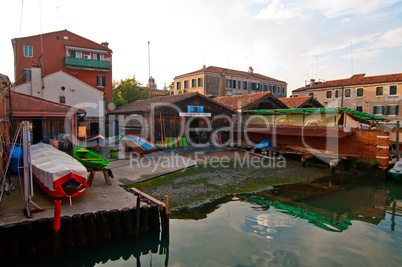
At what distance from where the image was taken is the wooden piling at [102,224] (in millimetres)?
8016

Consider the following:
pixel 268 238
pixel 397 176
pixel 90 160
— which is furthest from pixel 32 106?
pixel 397 176

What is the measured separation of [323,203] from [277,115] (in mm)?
14375

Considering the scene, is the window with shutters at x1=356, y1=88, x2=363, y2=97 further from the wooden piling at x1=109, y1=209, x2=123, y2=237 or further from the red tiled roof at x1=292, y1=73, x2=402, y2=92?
the wooden piling at x1=109, y1=209, x2=123, y2=237

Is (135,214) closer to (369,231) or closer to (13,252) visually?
(13,252)

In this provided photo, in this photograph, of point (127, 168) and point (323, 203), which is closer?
point (323, 203)

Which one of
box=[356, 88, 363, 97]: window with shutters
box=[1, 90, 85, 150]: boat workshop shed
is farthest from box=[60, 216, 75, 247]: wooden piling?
box=[356, 88, 363, 97]: window with shutters

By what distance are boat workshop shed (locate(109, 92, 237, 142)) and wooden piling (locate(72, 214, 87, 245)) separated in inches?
540

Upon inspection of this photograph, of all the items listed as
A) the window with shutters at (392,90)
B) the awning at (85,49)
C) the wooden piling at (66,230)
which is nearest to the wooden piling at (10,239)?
the wooden piling at (66,230)

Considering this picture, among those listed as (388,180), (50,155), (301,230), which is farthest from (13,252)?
(388,180)

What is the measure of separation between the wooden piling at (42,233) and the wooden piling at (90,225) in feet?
2.92

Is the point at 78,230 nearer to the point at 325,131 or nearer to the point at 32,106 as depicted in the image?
the point at 32,106

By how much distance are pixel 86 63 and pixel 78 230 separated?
29.3 m

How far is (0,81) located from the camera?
43.6ft

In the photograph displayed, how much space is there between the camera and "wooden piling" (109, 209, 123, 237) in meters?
8.19
